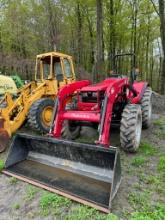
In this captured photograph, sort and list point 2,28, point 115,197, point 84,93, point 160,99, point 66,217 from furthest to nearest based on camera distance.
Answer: point 2,28 → point 160,99 → point 84,93 → point 115,197 → point 66,217

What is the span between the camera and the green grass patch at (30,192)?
3.58 metres

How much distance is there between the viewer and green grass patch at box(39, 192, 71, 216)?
330cm

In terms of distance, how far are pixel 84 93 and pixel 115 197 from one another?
2.73m

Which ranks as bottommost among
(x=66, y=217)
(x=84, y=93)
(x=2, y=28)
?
(x=66, y=217)

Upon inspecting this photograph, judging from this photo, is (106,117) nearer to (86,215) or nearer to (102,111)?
(102,111)

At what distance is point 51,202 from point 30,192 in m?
0.44

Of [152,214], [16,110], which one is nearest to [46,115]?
[16,110]

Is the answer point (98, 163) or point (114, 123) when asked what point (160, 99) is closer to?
point (114, 123)

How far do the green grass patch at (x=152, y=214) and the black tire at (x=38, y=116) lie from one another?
3679 millimetres

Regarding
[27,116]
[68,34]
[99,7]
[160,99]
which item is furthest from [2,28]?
[27,116]

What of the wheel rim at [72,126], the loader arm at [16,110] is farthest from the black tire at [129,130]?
the loader arm at [16,110]

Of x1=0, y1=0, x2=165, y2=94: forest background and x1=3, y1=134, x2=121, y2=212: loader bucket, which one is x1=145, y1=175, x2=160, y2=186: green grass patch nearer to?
x1=3, y1=134, x2=121, y2=212: loader bucket

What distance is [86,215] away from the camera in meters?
3.07

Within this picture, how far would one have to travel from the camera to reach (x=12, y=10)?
21.2 metres
